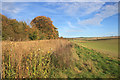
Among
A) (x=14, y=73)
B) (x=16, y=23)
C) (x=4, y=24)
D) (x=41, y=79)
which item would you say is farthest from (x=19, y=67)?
(x=16, y=23)

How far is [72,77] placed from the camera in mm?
3033

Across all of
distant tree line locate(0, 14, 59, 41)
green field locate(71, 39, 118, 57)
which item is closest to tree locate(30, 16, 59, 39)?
distant tree line locate(0, 14, 59, 41)

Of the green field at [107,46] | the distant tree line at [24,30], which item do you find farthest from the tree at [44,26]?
the green field at [107,46]

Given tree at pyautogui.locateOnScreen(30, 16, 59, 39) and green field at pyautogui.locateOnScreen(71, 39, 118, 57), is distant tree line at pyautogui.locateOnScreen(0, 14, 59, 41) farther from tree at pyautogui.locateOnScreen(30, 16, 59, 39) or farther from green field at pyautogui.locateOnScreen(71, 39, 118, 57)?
green field at pyautogui.locateOnScreen(71, 39, 118, 57)

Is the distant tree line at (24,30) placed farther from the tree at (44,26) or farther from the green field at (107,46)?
the green field at (107,46)

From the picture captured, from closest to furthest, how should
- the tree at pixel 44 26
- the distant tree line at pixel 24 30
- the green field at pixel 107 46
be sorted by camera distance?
the distant tree line at pixel 24 30
the green field at pixel 107 46
the tree at pixel 44 26

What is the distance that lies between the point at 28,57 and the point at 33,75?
70 cm

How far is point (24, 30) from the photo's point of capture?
8836 mm

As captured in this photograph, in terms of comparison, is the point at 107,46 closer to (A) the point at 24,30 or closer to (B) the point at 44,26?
(B) the point at 44,26

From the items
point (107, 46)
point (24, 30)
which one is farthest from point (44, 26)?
point (107, 46)

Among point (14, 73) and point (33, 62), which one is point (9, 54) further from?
point (33, 62)

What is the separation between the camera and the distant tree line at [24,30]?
23.6 ft

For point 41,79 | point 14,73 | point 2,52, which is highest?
point 2,52

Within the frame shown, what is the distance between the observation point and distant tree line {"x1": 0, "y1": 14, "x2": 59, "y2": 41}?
7207 millimetres
